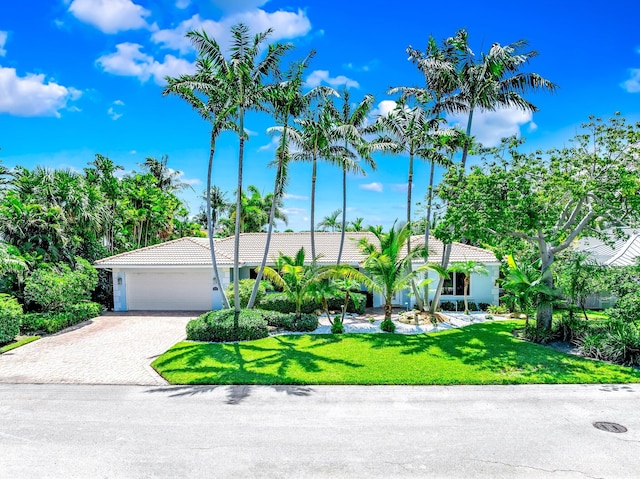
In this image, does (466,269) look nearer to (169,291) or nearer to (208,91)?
(208,91)

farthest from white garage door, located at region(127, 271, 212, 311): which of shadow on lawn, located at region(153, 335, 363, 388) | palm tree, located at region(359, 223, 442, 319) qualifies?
palm tree, located at region(359, 223, 442, 319)

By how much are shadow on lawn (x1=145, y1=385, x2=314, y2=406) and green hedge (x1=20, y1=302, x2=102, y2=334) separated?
9.25 m

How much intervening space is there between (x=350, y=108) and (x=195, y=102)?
26.8ft

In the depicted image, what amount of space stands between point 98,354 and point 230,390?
6242mm

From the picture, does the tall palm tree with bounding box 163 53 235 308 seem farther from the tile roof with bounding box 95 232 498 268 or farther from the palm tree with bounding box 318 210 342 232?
the palm tree with bounding box 318 210 342 232

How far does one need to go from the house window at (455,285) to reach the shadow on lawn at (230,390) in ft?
46.5

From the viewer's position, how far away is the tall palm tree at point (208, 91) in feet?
49.5

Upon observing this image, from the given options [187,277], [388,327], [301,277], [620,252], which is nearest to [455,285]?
[388,327]

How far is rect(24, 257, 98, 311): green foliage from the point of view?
55.7 feet

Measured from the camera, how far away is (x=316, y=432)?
814 centimetres

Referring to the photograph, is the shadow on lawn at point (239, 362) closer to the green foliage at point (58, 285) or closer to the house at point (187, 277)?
the green foliage at point (58, 285)

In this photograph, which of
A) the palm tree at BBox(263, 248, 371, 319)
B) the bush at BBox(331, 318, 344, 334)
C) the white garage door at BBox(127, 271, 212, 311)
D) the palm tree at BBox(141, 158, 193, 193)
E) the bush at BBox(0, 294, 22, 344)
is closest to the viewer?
the bush at BBox(0, 294, 22, 344)

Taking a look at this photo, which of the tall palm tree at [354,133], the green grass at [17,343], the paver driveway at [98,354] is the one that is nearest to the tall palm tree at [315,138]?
the tall palm tree at [354,133]

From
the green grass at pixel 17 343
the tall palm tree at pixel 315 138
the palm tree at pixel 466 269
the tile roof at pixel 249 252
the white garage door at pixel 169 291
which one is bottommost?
the green grass at pixel 17 343
